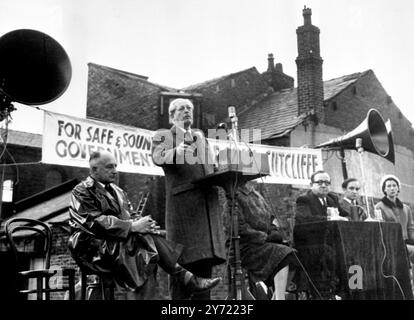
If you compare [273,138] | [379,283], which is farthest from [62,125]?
[273,138]

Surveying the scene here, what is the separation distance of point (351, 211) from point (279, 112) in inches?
395

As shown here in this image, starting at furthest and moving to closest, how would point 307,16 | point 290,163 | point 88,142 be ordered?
point 307,16 < point 290,163 < point 88,142

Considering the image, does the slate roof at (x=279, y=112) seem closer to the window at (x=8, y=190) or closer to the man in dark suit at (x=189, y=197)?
the window at (x=8, y=190)

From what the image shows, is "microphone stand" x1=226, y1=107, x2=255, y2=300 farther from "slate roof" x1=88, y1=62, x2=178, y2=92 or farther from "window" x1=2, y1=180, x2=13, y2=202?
"window" x1=2, y1=180, x2=13, y2=202

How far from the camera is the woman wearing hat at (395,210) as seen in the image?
23.1ft

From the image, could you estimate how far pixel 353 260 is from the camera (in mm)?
5383

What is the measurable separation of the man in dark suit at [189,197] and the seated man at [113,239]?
0.28 meters

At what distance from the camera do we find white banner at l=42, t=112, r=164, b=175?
7.66 m

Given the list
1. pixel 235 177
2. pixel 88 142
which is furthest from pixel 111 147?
pixel 235 177

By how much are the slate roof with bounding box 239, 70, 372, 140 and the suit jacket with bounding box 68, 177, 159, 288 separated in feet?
→ 34.5

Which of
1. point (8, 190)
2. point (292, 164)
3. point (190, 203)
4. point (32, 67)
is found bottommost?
point (190, 203)

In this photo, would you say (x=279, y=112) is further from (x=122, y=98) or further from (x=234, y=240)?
(x=234, y=240)

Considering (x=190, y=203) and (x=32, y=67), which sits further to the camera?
(x=32, y=67)

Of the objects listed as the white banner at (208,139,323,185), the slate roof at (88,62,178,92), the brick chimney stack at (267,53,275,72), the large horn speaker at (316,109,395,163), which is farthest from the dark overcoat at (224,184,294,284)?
the brick chimney stack at (267,53,275,72)
